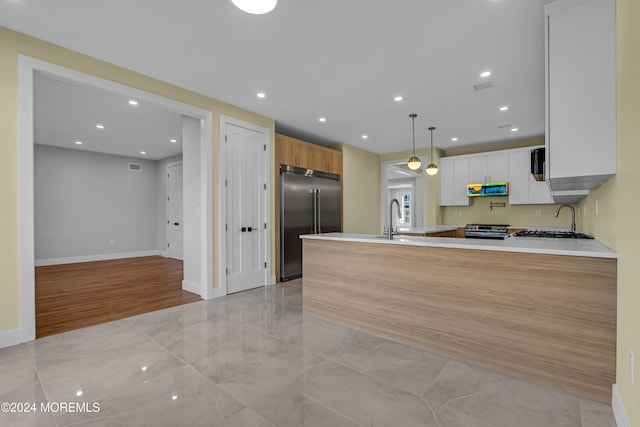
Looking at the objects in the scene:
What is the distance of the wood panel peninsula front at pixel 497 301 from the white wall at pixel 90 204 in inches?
273

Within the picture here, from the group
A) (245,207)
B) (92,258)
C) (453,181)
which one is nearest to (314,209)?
(245,207)

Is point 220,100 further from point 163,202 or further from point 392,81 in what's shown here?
point 163,202

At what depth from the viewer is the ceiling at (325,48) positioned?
2.26 meters

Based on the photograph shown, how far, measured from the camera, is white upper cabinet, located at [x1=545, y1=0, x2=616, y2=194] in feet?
5.99

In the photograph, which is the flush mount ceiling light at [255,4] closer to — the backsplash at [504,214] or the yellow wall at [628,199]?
the yellow wall at [628,199]

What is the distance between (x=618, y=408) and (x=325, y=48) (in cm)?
324

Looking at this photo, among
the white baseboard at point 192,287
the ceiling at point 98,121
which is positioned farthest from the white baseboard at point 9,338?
the ceiling at point 98,121

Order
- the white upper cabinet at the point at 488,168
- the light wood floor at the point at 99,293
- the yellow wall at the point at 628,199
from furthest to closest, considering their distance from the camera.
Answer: the white upper cabinet at the point at 488,168
the light wood floor at the point at 99,293
the yellow wall at the point at 628,199

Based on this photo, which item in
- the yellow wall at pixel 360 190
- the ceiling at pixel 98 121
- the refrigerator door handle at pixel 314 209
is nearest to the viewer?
the ceiling at pixel 98 121

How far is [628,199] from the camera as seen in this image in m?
1.45

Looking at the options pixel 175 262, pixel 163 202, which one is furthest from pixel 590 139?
pixel 163 202

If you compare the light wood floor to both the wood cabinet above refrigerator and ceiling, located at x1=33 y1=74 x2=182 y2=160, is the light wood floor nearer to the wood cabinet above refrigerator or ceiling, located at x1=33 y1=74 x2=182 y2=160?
ceiling, located at x1=33 y1=74 x2=182 y2=160

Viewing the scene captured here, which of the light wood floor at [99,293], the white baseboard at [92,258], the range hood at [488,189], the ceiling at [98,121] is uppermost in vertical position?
the ceiling at [98,121]

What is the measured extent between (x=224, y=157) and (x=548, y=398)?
13.2 ft
